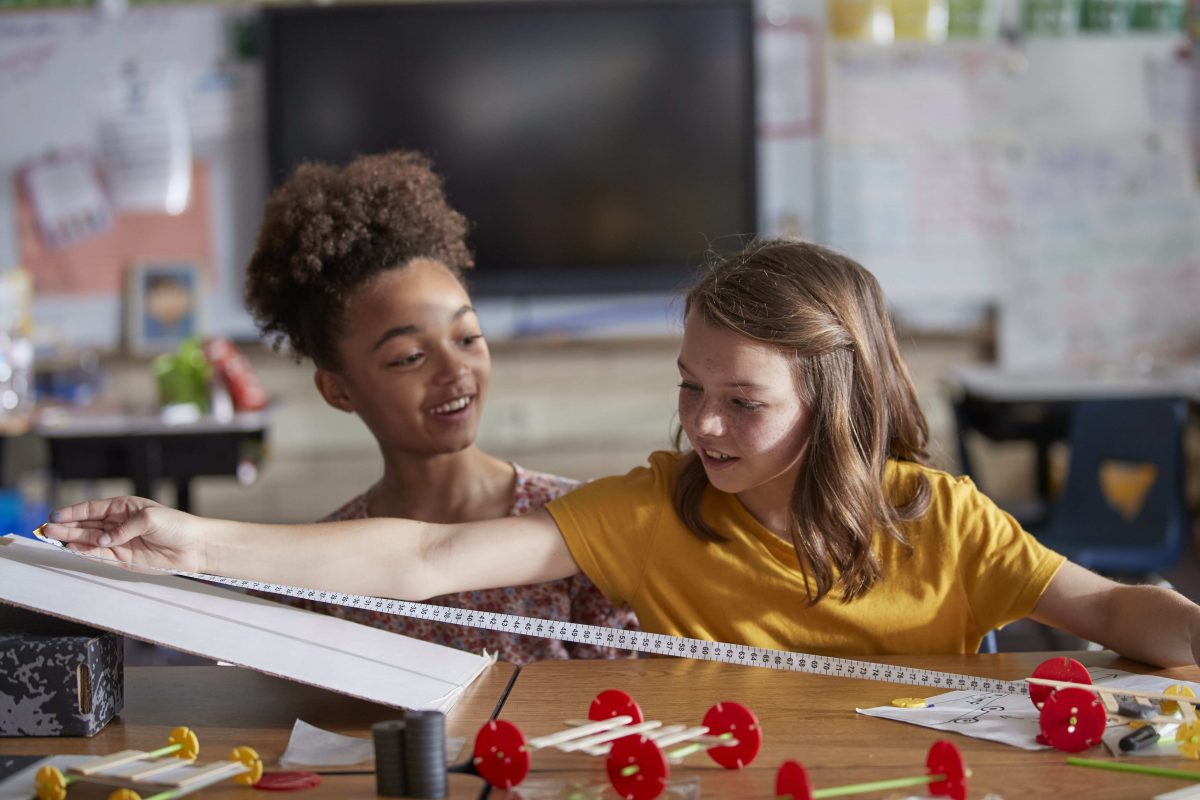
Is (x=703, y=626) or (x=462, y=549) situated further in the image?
(x=703, y=626)

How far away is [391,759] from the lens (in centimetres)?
107

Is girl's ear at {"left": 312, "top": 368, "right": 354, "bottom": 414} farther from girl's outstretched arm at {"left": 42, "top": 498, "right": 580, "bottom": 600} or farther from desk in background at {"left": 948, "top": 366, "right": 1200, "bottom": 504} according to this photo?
desk in background at {"left": 948, "top": 366, "right": 1200, "bottom": 504}

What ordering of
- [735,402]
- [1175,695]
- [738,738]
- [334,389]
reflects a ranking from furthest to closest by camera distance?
1. [334,389]
2. [735,402]
3. [1175,695]
4. [738,738]

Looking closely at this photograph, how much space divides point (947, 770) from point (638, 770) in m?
0.24

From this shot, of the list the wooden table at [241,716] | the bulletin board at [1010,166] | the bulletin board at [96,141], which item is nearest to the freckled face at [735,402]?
the wooden table at [241,716]

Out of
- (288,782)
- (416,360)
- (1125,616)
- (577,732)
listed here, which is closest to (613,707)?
(577,732)

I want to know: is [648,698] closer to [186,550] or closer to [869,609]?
[869,609]

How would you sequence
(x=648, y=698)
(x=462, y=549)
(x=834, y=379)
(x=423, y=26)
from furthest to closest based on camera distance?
(x=423, y=26) < (x=834, y=379) < (x=462, y=549) < (x=648, y=698)

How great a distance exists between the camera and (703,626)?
1621 millimetres

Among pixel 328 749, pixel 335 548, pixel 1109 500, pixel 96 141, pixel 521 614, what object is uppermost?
pixel 96 141

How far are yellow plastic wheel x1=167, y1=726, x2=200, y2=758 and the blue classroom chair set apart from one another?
2.82m

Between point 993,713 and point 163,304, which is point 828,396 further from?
point 163,304

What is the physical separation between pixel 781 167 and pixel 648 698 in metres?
4.74

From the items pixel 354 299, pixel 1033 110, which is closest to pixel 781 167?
pixel 1033 110
